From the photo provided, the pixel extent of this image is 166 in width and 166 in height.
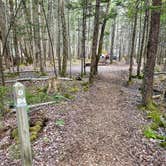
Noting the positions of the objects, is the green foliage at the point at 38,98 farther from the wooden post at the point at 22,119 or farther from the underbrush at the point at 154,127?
the wooden post at the point at 22,119

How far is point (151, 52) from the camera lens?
829 centimetres

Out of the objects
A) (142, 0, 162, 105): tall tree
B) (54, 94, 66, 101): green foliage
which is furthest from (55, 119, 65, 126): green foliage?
(142, 0, 162, 105): tall tree

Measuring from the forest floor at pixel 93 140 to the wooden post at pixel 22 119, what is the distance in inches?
54.9

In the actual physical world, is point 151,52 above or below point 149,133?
above

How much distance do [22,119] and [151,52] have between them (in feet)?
21.3

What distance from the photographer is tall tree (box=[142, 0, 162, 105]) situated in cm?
800

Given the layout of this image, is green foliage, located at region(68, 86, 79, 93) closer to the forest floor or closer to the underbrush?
the forest floor

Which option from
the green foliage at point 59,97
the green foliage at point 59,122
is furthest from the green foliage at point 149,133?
the green foliage at point 59,97

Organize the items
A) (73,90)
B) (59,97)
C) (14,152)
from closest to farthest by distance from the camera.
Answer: (14,152)
(59,97)
(73,90)

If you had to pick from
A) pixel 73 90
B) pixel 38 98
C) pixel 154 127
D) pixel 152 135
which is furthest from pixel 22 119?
pixel 73 90

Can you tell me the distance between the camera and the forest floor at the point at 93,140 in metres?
4.76

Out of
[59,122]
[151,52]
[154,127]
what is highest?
[151,52]

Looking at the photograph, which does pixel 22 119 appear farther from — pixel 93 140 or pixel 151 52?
pixel 151 52

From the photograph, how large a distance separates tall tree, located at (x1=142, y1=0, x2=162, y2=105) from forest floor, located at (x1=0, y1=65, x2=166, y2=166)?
0.90m
